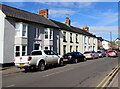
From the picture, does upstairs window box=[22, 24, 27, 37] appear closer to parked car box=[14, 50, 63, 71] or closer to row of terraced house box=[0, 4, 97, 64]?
row of terraced house box=[0, 4, 97, 64]

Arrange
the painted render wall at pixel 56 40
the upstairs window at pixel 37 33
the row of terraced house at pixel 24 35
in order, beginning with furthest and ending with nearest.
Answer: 1. the painted render wall at pixel 56 40
2. the upstairs window at pixel 37 33
3. the row of terraced house at pixel 24 35

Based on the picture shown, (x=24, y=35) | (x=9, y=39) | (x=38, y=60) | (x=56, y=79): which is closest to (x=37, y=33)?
(x=24, y=35)

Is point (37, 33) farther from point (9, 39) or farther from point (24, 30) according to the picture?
point (9, 39)

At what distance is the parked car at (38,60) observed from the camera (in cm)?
1122

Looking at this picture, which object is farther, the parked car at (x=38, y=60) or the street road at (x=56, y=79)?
the parked car at (x=38, y=60)

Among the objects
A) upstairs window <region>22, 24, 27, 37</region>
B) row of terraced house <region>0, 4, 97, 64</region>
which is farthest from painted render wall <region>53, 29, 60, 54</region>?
upstairs window <region>22, 24, 27, 37</region>


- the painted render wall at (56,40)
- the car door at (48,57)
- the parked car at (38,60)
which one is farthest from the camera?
the painted render wall at (56,40)

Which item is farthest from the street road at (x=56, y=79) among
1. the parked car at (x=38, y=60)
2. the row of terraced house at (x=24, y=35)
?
the row of terraced house at (x=24, y=35)

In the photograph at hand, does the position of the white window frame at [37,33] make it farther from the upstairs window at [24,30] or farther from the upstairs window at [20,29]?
the upstairs window at [20,29]

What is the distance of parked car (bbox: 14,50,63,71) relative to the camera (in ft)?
36.8

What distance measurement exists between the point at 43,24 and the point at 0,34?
7111 mm

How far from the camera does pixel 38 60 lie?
1195cm

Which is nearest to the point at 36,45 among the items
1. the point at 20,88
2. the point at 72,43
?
the point at 72,43

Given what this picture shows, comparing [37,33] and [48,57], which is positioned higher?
[37,33]
